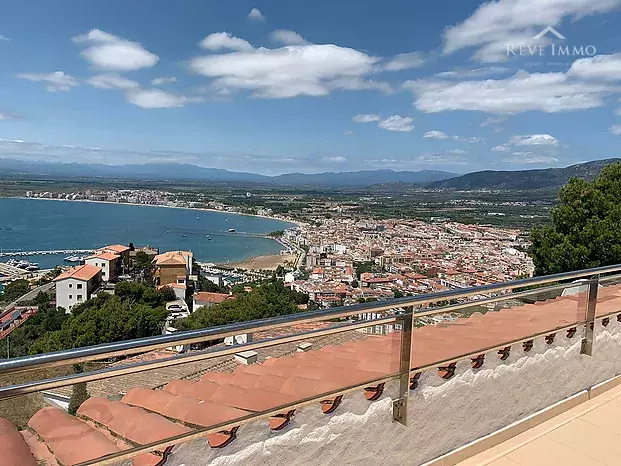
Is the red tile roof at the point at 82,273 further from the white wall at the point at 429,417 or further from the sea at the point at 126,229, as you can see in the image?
the white wall at the point at 429,417

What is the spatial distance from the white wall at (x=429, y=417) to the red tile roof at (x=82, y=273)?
31.2m

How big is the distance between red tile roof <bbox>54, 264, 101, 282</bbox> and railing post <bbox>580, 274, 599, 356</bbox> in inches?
1229

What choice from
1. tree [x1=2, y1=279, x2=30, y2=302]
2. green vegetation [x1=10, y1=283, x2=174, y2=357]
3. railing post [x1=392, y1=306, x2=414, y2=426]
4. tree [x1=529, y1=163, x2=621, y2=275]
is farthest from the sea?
railing post [x1=392, y1=306, x2=414, y2=426]

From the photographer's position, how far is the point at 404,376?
2016 millimetres

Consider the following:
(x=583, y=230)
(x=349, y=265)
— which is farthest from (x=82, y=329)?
(x=349, y=265)

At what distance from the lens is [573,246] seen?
8.38 metres

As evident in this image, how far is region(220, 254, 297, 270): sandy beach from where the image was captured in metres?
45.1

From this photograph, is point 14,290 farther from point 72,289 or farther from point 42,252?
point 42,252

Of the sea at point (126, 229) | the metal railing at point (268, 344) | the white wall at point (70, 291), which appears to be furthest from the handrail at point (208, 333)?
the sea at point (126, 229)

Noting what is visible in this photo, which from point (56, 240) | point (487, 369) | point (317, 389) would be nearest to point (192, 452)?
point (317, 389)

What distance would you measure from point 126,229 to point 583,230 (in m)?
69.5

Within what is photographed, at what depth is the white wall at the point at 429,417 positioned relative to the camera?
161cm

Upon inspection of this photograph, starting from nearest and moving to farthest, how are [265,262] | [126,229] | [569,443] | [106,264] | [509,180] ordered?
[569,443], [106,264], [265,262], [126,229], [509,180]

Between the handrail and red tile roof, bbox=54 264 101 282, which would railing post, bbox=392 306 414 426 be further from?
red tile roof, bbox=54 264 101 282
